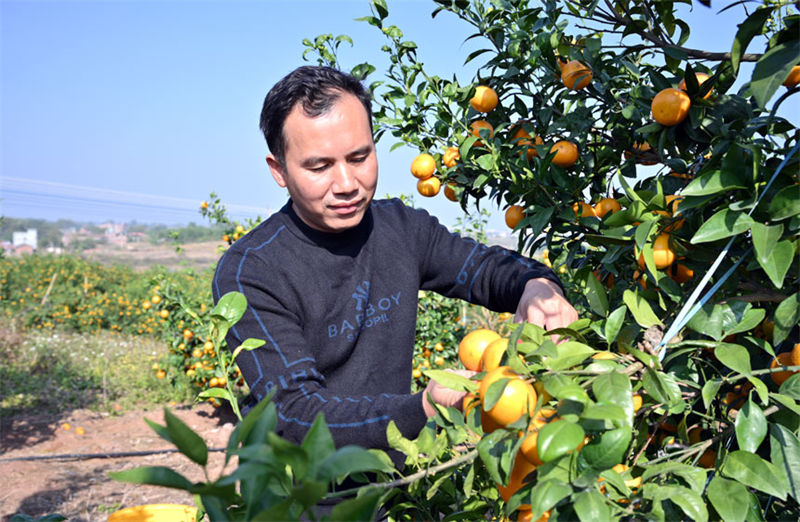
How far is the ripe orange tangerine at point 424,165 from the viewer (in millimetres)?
1785

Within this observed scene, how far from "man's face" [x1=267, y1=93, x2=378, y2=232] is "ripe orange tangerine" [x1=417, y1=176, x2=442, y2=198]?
22 cm

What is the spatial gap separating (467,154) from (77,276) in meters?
13.6

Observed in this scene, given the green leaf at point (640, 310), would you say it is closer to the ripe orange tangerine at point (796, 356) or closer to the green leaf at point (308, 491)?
the ripe orange tangerine at point (796, 356)

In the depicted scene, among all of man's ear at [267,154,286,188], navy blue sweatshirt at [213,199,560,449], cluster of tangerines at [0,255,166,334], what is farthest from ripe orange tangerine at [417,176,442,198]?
cluster of tangerines at [0,255,166,334]

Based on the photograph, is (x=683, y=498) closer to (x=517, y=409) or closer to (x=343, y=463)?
(x=517, y=409)

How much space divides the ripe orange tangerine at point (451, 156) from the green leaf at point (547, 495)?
1.21 m

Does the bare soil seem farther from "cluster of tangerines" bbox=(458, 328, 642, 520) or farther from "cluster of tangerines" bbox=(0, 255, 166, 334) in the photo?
"cluster of tangerines" bbox=(458, 328, 642, 520)

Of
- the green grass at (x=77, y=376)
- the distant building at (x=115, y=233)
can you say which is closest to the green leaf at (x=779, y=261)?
the green grass at (x=77, y=376)

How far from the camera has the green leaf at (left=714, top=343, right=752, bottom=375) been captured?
0.74 meters

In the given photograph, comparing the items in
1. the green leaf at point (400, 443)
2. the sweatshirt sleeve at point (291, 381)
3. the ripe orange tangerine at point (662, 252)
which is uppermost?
the ripe orange tangerine at point (662, 252)

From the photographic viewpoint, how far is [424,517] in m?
0.87

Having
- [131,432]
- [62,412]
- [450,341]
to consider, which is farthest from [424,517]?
[62,412]

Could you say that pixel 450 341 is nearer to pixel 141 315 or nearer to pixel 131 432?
pixel 131 432

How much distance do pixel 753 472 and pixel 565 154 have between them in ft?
2.72
